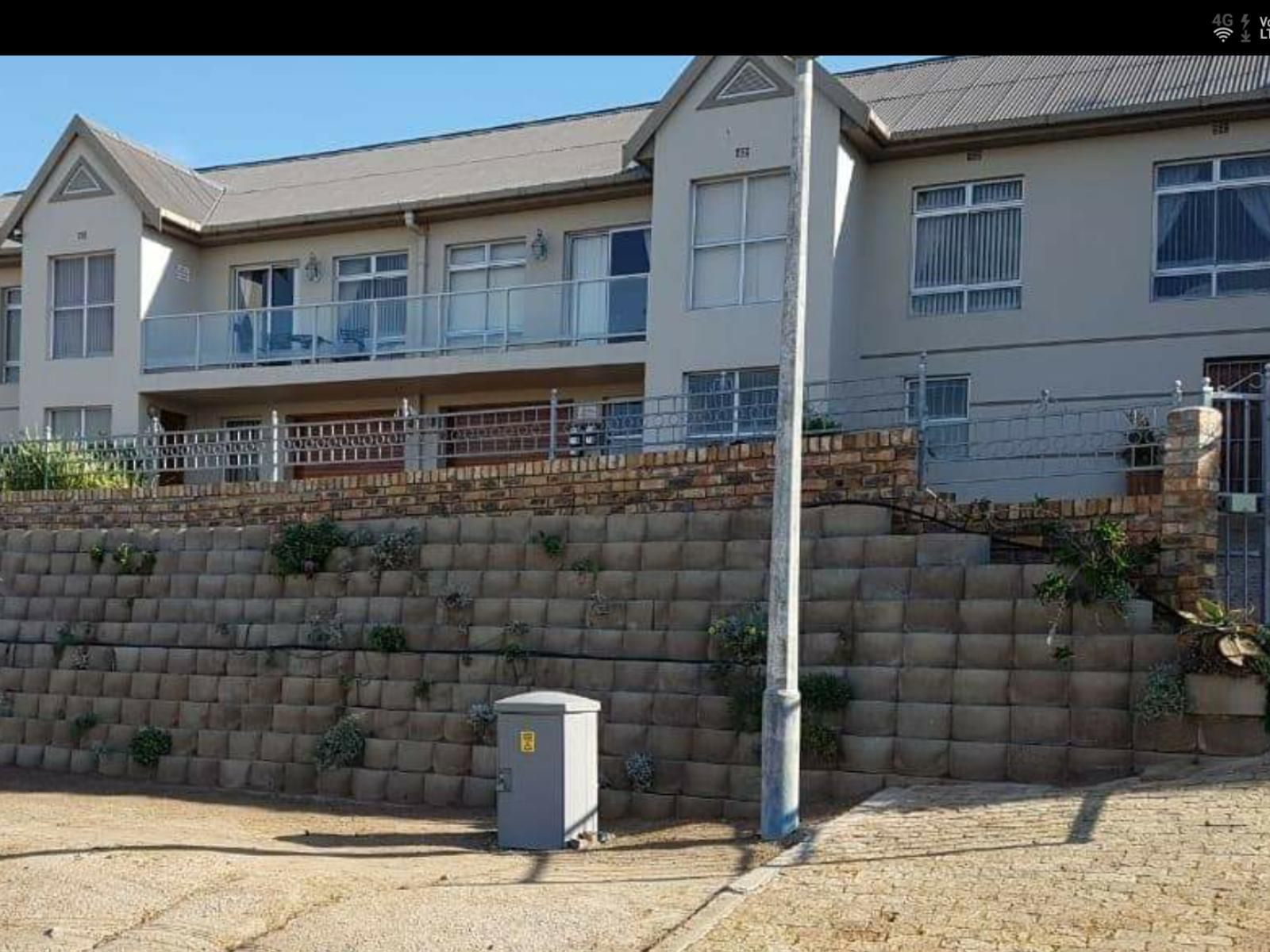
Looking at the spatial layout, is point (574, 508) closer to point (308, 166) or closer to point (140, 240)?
point (140, 240)

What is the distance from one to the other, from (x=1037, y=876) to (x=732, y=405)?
34.0 feet

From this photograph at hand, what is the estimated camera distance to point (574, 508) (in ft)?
45.6

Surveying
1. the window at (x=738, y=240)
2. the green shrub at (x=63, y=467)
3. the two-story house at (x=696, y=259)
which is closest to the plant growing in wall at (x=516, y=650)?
the two-story house at (x=696, y=259)

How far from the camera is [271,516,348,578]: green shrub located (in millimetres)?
14500

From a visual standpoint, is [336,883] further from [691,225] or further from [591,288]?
[591,288]

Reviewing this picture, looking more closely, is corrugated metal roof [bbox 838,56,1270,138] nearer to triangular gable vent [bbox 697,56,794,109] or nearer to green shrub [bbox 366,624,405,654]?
triangular gable vent [bbox 697,56,794,109]

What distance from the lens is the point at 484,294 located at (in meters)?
21.2

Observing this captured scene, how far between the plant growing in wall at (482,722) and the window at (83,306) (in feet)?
45.2

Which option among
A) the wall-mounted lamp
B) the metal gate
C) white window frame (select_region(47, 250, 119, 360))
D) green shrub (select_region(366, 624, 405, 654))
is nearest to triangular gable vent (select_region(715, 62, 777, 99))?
the wall-mounted lamp

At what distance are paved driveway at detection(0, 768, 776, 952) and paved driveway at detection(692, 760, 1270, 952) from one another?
66 cm

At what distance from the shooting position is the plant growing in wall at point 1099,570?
1030 cm

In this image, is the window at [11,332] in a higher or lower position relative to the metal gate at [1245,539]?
higher

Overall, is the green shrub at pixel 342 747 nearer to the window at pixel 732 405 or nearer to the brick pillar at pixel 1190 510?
the window at pixel 732 405
